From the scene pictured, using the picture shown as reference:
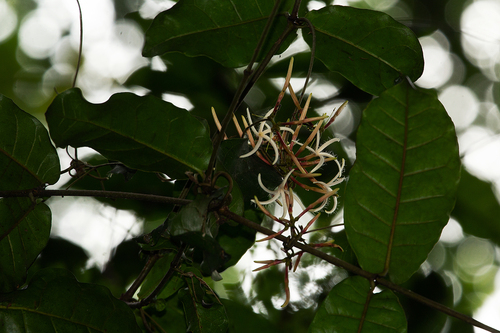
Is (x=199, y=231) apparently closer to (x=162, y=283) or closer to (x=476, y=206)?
(x=162, y=283)

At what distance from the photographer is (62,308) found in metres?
0.46

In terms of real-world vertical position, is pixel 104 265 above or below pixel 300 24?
below

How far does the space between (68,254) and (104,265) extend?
0.08m

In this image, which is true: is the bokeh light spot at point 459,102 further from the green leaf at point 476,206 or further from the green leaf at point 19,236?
the green leaf at point 19,236

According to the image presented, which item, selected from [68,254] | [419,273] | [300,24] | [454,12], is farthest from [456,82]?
[68,254]

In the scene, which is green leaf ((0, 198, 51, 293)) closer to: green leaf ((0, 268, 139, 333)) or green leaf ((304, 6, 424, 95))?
green leaf ((0, 268, 139, 333))

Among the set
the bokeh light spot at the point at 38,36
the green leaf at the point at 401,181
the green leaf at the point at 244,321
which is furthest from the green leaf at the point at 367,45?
the bokeh light spot at the point at 38,36

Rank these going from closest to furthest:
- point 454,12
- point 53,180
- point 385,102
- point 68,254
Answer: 1. point 385,102
2. point 53,180
3. point 68,254
4. point 454,12

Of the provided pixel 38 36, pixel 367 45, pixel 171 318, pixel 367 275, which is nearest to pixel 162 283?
pixel 171 318

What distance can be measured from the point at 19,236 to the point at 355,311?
423mm

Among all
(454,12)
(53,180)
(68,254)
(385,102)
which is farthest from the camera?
(454,12)

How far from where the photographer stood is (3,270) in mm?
480

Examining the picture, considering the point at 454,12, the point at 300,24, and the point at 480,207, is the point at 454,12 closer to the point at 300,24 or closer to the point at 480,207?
the point at 480,207

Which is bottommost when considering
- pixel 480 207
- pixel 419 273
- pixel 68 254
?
pixel 419 273
